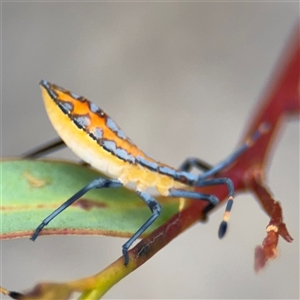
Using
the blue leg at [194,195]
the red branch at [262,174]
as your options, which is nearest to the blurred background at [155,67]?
the red branch at [262,174]

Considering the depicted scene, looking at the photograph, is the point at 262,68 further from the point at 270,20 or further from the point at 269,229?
the point at 269,229

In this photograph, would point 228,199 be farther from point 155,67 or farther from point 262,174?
point 155,67

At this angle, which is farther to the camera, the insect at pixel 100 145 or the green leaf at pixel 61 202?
the insect at pixel 100 145

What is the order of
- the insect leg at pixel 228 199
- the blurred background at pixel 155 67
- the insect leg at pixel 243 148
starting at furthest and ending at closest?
the blurred background at pixel 155 67, the insect leg at pixel 243 148, the insect leg at pixel 228 199

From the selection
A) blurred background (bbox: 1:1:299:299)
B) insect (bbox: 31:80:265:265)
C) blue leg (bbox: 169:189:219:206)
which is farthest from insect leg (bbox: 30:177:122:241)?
blurred background (bbox: 1:1:299:299)

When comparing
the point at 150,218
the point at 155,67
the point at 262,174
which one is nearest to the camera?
the point at 150,218

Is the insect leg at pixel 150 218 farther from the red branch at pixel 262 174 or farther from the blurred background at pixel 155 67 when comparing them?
the blurred background at pixel 155 67

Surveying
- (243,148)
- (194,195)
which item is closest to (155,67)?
(243,148)
